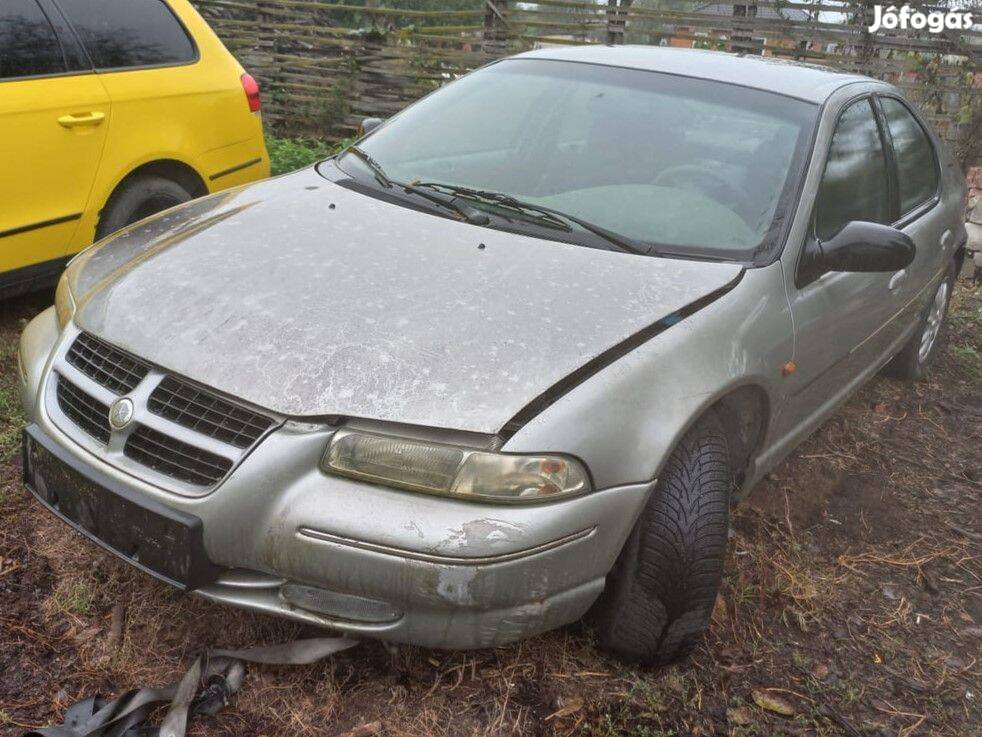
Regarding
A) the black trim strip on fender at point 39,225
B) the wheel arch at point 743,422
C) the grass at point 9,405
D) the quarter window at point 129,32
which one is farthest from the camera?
the quarter window at point 129,32

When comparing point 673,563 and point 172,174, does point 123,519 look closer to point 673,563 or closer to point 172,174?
point 673,563

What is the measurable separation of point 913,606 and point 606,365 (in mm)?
1539

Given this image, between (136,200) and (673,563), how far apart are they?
2.99 metres

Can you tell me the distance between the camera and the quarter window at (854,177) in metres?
2.92

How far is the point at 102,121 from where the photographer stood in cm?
388

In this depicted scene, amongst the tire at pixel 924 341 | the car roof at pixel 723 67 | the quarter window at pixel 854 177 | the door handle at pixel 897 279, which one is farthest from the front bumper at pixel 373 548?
the tire at pixel 924 341

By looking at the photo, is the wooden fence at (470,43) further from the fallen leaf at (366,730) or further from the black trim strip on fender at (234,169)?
the fallen leaf at (366,730)

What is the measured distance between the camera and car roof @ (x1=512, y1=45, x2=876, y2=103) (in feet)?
10.2

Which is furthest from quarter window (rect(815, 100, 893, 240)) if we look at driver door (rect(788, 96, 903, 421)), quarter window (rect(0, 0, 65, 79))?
quarter window (rect(0, 0, 65, 79))

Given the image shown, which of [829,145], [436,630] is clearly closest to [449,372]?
[436,630]

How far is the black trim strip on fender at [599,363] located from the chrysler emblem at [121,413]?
2.73 ft

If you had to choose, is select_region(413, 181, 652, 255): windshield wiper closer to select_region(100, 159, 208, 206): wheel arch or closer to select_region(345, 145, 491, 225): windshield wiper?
select_region(345, 145, 491, 225): windshield wiper

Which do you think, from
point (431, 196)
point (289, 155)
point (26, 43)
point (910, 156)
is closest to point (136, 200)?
point (26, 43)

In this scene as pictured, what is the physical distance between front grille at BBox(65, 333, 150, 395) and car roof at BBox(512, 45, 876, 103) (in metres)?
2.01
